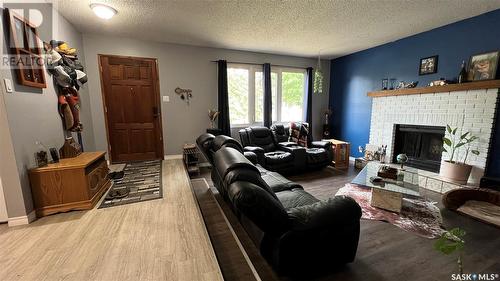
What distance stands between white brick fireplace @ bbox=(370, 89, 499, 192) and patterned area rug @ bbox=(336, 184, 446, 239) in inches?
34.8

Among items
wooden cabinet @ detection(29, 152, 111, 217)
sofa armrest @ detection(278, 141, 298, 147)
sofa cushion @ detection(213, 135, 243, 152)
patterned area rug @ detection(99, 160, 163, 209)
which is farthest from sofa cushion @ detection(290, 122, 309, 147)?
wooden cabinet @ detection(29, 152, 111, 217)

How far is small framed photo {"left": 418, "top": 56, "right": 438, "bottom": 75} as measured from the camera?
3.66m

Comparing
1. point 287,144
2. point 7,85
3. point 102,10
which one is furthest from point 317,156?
point 7,85

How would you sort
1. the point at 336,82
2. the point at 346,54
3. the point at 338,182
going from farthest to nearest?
the point at 336,82
the point at 346,54
the point at 338,182

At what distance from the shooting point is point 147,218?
2193 mm

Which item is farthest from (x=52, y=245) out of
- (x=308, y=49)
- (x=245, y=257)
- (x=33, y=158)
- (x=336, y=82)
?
(x=336, y=82)

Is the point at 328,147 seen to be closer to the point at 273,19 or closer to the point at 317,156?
the point at 317,156

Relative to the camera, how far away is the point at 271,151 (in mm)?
4504

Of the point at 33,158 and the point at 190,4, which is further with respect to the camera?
the point at 190,4

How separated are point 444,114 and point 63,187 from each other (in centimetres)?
542

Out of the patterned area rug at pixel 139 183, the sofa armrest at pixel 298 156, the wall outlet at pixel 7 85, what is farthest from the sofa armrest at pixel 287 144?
the wall outlet at pixel 7 85

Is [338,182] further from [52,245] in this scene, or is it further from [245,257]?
[52,245]

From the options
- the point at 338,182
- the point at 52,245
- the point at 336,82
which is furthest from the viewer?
the point at 336,82

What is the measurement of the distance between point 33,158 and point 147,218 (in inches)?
53.8
